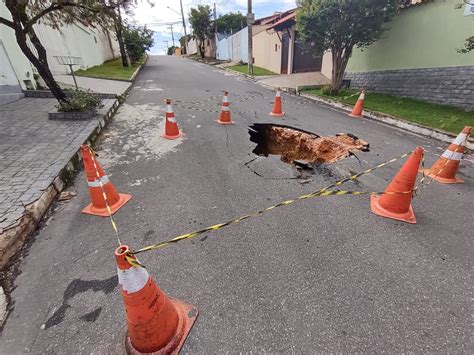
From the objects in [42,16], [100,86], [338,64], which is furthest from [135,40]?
[338,64]

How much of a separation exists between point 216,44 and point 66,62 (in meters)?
32.3

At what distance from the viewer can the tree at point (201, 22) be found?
2972 centimetres

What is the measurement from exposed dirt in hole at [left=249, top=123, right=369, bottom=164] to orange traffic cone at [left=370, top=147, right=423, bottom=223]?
1647 millimetres

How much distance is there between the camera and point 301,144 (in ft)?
18.1

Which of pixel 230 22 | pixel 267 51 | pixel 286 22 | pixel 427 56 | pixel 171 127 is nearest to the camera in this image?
pixel 171 127

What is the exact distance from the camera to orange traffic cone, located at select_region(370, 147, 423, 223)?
2902 mm

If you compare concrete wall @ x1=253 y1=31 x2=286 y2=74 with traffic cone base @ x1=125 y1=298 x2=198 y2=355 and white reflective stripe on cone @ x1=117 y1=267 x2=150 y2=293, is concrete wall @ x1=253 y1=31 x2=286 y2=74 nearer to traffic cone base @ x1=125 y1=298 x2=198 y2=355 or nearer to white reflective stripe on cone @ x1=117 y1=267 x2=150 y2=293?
traffic cone base @ x1=125 y1=298 x2=198 y2=355

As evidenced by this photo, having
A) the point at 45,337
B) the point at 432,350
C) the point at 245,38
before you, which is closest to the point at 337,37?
the point at 432,350

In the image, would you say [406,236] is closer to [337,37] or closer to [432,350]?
[432,350]

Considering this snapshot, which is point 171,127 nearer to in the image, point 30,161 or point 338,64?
point 30,161

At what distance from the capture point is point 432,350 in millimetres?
1659

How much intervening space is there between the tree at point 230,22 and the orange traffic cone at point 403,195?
3608 cm

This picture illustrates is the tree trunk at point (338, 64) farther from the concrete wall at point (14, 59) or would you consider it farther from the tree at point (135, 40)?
the tree at point (135, 40)

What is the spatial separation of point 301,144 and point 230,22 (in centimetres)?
3422
